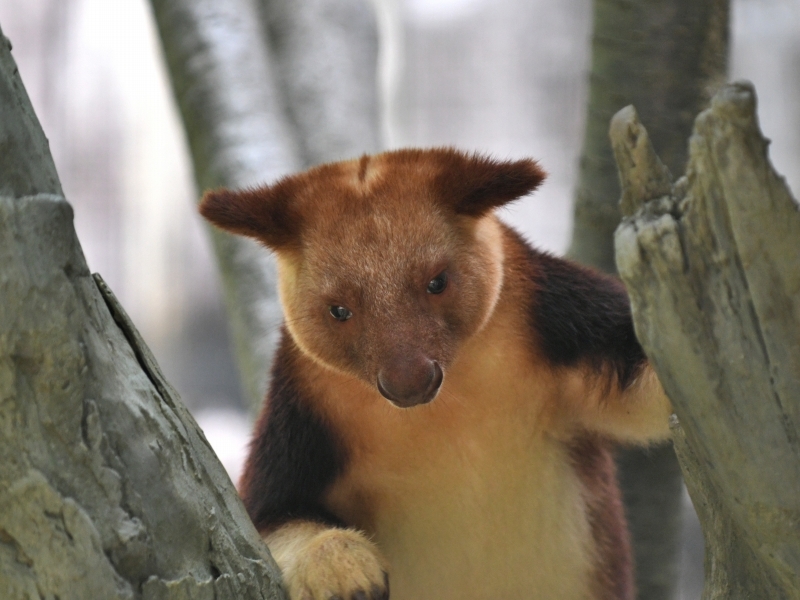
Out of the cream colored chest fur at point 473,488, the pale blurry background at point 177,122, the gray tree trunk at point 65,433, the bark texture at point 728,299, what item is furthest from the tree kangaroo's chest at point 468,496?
the pale blurry background at point 177,122

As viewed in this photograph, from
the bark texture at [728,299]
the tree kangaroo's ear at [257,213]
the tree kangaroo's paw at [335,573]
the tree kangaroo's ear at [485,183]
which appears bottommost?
the tree kangaroo's paw at [335,573]

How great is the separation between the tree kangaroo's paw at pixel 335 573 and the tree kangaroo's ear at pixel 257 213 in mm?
729

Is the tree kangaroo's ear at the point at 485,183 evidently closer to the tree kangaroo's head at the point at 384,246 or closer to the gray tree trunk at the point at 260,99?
the tree kangaroo's head at the point at 384,246

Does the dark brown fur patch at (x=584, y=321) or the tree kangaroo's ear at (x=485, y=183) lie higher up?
the tree kangaroo's ear at (x=485, y=183)

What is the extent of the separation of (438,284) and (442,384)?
0.76 ft

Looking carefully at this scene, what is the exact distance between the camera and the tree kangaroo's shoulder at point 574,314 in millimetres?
2193

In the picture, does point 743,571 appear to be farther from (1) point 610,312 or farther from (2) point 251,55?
(2) point 251,55

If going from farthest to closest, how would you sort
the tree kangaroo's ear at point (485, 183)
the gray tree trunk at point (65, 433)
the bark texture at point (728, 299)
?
the tree kangaroo's ear at point (485, 183) < the gray tree trunk at point (65, 433) < the bark texture at point (728, 299)

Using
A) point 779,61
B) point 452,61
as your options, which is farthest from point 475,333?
point 452,61

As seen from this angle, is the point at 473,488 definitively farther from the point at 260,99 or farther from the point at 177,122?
the point at 177,122

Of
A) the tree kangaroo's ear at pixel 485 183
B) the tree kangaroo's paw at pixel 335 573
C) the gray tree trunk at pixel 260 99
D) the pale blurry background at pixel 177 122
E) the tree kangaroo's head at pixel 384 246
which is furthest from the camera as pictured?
the pale blurry background at pixel 177 122

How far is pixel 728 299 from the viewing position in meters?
1.32

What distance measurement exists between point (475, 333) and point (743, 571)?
0.83 metres

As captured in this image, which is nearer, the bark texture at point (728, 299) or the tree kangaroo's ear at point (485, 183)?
the bark texture at point (728, 299)
